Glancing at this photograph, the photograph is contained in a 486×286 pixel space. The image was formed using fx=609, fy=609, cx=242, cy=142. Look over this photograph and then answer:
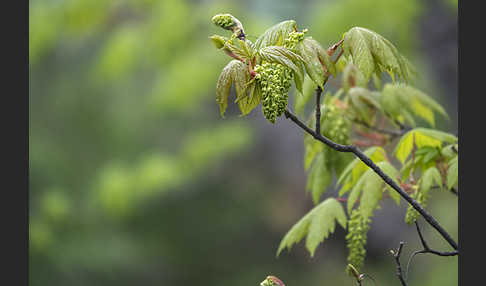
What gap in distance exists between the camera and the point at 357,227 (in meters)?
1.14

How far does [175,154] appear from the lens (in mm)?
4898

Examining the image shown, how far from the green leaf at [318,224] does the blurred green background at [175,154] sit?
6.25ft

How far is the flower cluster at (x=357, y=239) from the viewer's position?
1.11 meters

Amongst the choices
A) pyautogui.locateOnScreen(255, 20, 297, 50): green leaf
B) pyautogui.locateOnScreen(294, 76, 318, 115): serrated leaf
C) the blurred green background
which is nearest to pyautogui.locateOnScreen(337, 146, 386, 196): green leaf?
pyautogui.locateOnScreen(294, 76, 318, 115): serrated leaf

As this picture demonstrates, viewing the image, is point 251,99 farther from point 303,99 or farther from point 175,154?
point 175,154

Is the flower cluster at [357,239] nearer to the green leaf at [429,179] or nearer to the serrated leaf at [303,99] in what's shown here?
the green leaf at [429,179]

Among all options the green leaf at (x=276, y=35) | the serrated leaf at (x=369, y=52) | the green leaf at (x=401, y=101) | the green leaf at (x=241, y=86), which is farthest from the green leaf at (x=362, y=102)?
the green leaf at (x=241, y=86)

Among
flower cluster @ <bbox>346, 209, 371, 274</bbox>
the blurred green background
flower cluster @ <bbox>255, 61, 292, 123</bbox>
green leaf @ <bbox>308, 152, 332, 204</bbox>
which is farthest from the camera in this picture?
the blurred green background

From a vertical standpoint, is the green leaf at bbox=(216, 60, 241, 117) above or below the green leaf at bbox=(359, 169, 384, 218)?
above

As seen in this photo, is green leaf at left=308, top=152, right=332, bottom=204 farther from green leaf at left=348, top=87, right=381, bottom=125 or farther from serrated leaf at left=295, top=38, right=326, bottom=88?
serrated leaf at left=295, top=38, right=326, bottom=88

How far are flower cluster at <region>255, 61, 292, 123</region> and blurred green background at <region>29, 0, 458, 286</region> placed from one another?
2.38 m

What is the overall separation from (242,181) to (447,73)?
2.59m

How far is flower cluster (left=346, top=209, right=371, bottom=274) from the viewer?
1.11 m

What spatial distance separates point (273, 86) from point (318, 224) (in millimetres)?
515
